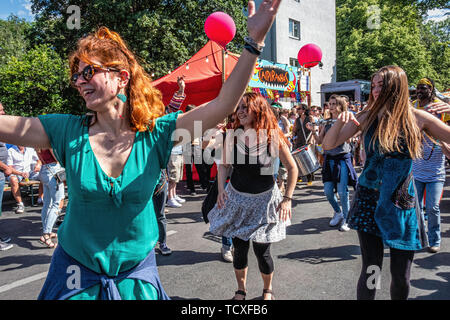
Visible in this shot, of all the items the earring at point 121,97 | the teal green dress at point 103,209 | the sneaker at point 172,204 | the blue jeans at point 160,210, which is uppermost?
the earring at point 121,97

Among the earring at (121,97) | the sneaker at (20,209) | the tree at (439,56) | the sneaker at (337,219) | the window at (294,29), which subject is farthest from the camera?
the tree at (439,56)

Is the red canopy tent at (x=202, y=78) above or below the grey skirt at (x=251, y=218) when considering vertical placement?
above

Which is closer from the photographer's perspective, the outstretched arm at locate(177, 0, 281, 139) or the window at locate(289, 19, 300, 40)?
the outstretched arm at locate(177, 0, 281, 139)

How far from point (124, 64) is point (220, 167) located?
6.18 ft

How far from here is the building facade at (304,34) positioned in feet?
70.9

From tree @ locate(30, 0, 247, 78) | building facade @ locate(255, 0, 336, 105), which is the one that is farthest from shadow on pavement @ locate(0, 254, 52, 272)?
building facade @ locate(255, 0, 336, 105)

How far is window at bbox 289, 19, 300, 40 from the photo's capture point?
2299 centimetres

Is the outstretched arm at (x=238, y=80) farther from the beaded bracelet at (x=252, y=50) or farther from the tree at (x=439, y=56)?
the tree at (x=439, y=56)

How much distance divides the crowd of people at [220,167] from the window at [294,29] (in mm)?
20537

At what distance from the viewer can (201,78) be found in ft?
28.2

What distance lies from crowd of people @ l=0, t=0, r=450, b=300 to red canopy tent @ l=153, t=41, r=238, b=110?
4.79 m

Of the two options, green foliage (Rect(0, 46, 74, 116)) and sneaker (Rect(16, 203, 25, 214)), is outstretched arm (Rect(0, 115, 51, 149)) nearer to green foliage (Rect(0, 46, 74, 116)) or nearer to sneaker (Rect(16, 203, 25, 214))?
sneaker (Rect(16, 203, 25, 214))

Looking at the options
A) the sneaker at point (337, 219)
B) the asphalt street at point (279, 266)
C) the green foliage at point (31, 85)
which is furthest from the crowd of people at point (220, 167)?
the green foliage at point (31, 85)
